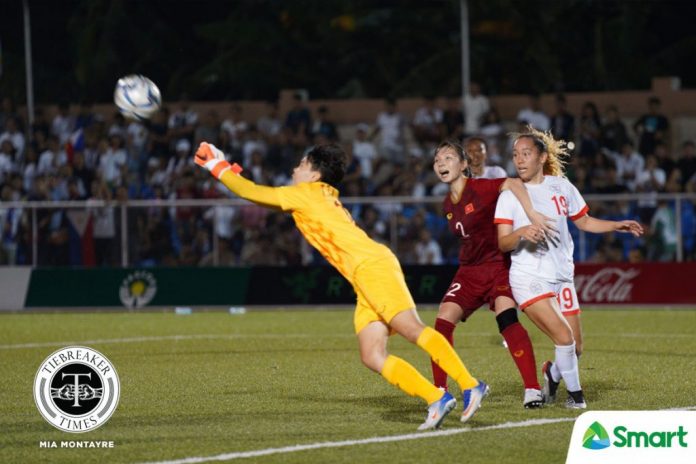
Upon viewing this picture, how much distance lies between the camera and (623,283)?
21672mm

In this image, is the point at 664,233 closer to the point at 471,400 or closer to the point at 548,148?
the point at 548,148

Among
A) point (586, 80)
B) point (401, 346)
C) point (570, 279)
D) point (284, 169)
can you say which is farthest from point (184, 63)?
point (570, 279)

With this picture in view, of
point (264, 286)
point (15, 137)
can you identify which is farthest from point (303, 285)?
point (15, 137)

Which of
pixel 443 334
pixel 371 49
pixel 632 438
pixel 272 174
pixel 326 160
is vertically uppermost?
pixel 371 49

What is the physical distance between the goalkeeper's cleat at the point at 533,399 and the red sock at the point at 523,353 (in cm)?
5

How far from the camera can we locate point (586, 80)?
34.2 meters

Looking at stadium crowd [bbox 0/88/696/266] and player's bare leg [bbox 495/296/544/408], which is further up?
stadium crowd [bbox 0/88/696/266]

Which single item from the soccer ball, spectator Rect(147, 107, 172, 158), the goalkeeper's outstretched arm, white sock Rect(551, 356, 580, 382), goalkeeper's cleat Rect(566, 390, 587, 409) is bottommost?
goalkeeper's cleat Rect(566, 390, 587, 409)

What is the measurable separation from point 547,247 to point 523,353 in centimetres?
80

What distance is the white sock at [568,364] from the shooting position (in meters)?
9.87

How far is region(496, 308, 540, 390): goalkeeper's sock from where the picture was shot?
10.0 m

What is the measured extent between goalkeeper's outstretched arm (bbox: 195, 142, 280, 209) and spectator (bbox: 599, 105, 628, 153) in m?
16.3

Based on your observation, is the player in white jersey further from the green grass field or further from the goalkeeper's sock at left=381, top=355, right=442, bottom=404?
the goalkeeper's sock at left=381, top=355, right=442, bottom=404

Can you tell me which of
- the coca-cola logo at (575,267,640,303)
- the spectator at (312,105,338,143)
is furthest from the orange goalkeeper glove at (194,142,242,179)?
the spectator at (312,105,338,143)
